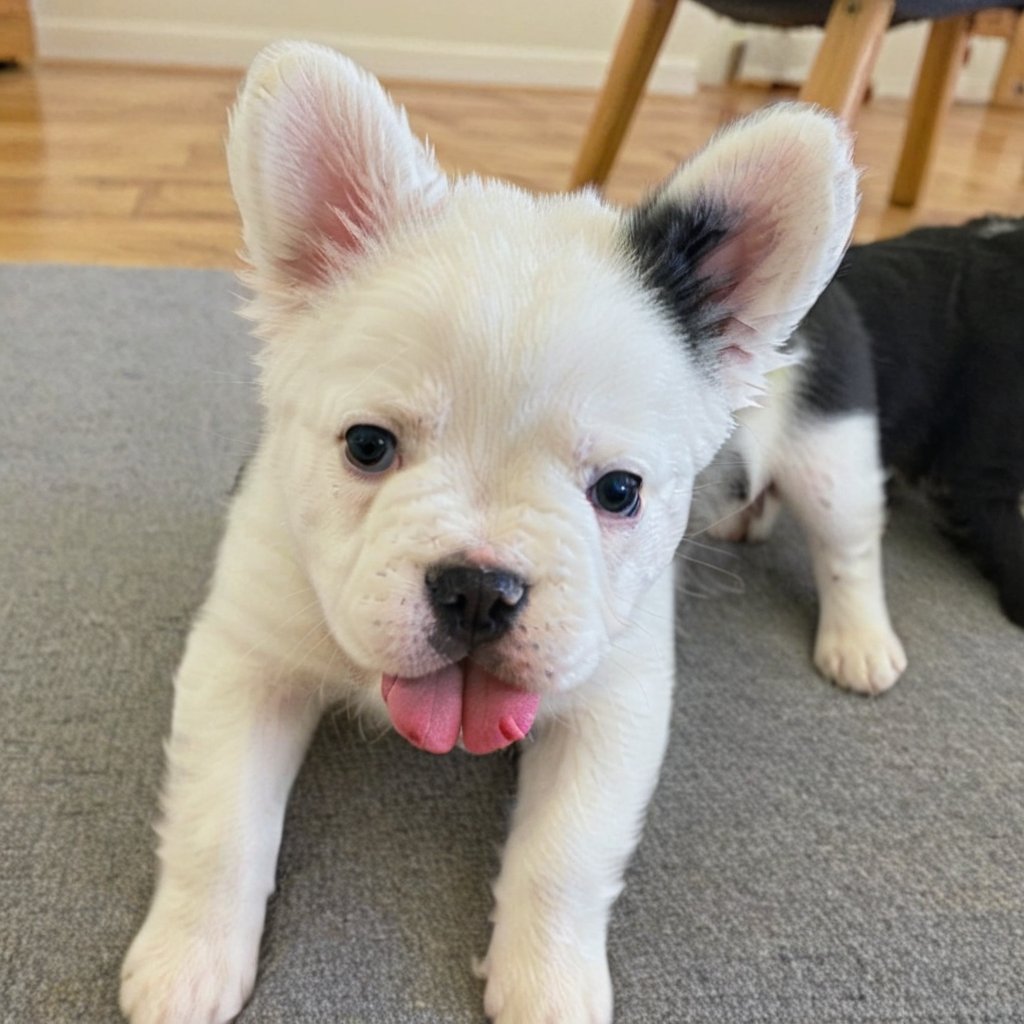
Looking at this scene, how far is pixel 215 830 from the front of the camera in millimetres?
1125

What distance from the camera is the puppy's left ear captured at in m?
1.00

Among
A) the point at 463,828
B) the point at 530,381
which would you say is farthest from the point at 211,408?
the point at 530,381

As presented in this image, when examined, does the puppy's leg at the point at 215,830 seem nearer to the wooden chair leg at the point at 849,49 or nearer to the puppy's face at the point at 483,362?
the puppy's face at the point at 483,362

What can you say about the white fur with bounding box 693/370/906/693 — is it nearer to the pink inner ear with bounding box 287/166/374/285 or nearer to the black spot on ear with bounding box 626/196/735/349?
the black spot on ear with bounding box 626/196/735/349

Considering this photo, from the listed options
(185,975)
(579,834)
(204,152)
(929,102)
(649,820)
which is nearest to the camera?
(185,975)

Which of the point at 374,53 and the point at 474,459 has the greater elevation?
the point at 474,459

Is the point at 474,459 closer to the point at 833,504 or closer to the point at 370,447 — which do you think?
the point at 370,447

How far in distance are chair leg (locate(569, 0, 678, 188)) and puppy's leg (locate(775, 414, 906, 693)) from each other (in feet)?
6.19

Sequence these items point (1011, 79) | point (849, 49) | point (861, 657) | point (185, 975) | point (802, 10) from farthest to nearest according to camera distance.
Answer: point (1011, 79), point (802, 10), point (849, 49), point (861, 657), point (185, 975)

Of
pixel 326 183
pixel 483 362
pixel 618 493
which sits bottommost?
pixel 618 493

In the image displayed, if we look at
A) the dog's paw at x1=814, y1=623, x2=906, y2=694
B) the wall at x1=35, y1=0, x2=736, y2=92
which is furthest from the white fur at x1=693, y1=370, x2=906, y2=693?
the wall at x1=35, y1=0, x2=736, y2=92

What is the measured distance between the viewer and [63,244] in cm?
305

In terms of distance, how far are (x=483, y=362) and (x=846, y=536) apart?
988mm

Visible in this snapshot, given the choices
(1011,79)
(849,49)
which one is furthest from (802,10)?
(1011,79)
